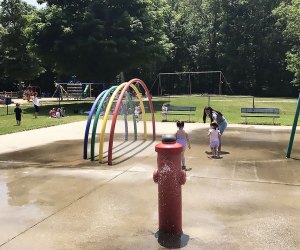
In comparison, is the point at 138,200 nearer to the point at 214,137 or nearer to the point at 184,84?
the point at 214,137

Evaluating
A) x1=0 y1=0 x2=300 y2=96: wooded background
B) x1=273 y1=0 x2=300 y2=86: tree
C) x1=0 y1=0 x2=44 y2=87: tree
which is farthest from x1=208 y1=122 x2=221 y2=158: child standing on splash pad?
x1=0 y1=0 x2=44 y2=87: tree

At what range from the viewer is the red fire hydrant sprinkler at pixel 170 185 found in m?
5.52

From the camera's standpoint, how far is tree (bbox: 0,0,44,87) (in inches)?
1797

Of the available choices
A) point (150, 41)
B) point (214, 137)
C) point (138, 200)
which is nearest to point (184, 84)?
point (150, 41)

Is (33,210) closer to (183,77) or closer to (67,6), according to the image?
(67,6)

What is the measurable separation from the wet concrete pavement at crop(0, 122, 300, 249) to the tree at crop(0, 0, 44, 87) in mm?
35606

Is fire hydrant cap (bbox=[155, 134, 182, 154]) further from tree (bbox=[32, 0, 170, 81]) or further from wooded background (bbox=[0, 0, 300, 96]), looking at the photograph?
tree (bbox=[32, 0, 170, 81])

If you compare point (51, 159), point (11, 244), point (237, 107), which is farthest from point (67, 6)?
point (11, 244)

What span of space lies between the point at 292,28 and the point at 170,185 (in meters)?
46.7

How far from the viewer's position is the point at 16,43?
46.0m

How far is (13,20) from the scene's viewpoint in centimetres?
4666

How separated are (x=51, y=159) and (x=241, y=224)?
683 centimetres

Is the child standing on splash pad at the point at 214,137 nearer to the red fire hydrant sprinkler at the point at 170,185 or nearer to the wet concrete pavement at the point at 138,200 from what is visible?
the wet concrete pavement at the point at 138,200

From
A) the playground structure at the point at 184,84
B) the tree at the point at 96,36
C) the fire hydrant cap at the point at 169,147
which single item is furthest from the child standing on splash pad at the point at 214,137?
the playground structure at the point at 184,84
